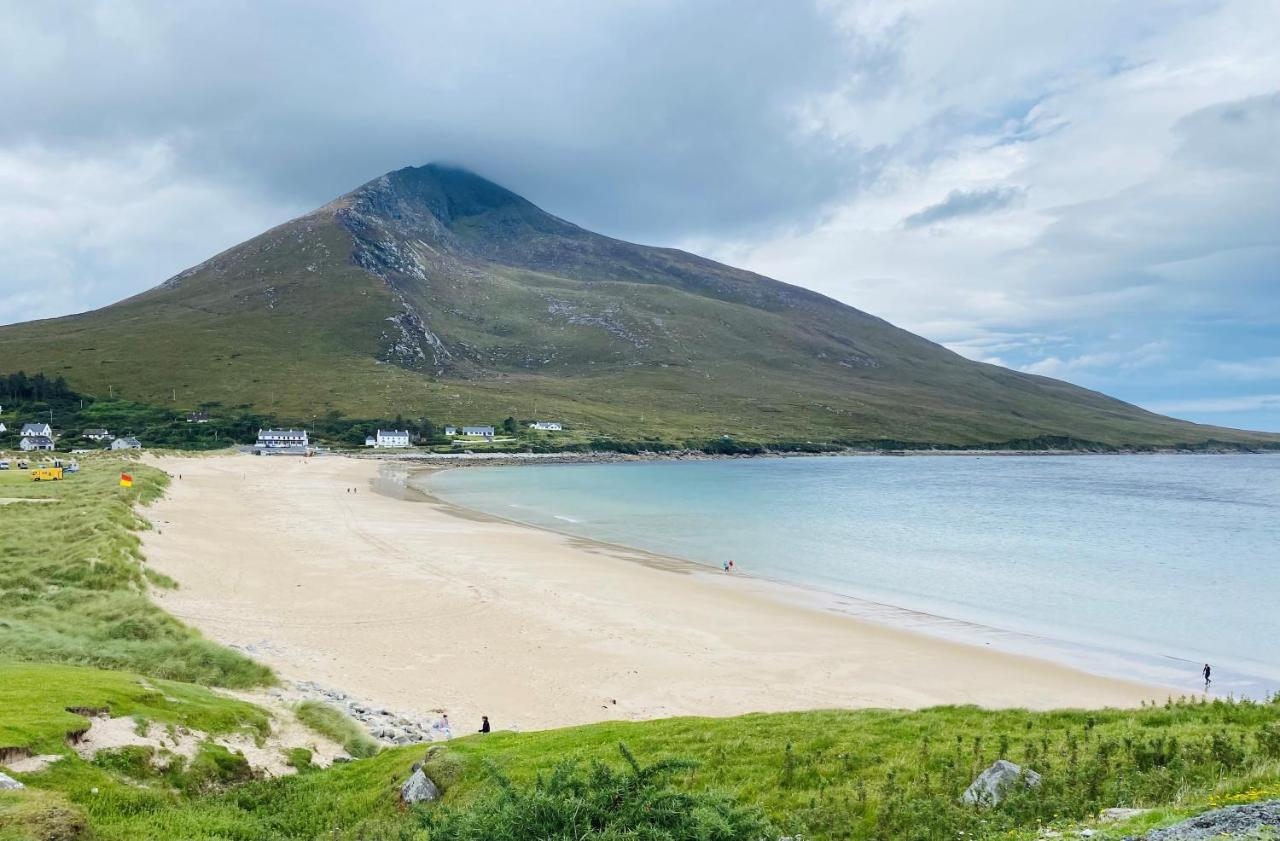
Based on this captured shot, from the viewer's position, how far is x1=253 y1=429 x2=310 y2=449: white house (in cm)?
14025

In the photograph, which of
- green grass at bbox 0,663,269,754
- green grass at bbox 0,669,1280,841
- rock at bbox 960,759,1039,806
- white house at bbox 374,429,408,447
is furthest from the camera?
white house at bbox 374,429,408,447

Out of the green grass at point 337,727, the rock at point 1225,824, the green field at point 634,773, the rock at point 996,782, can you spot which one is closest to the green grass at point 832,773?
the green field at point 634,773

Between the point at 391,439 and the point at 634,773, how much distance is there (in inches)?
5943

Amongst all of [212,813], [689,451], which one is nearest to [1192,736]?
[212,813]

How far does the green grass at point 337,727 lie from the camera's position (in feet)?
52.1

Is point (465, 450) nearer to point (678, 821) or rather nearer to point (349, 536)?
point (349, 536)

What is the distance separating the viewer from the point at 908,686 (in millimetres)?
24344

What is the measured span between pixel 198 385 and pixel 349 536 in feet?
546

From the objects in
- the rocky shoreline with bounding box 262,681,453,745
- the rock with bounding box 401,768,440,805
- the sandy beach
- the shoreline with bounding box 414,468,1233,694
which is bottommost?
the shoreline with bounding box 414,468,1233,694

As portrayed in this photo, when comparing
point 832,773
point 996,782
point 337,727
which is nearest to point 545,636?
point 337,727

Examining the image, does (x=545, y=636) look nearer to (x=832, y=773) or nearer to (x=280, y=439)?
(x=832, y=773)

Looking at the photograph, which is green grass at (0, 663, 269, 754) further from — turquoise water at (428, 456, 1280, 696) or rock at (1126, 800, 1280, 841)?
turquoise water at (428, 456, 1280, 696)

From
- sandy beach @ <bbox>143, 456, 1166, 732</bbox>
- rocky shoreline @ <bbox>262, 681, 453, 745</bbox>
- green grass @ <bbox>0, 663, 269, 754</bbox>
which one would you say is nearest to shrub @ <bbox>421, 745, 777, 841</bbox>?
green grass @ <bbox>0, 663, 269, 754</bbox>

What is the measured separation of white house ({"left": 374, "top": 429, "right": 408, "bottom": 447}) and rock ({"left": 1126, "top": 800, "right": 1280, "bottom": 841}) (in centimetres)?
15343
